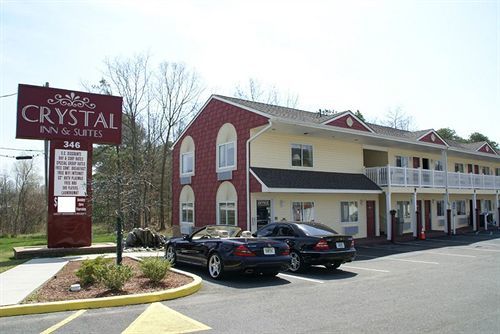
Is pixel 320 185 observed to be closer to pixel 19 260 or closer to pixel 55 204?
pixel 55 204

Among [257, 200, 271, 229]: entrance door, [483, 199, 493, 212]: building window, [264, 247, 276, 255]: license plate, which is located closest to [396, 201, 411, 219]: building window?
[257, 200, 271, 229]: entrance door

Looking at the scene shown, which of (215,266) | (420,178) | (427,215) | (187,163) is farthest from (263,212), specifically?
(427,215)

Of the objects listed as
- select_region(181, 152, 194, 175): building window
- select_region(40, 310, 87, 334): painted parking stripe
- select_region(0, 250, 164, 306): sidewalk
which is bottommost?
select_region(40, 310, 87, 334): painted parking stripe

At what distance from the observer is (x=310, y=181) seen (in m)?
20.3

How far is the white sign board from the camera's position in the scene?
14781mm

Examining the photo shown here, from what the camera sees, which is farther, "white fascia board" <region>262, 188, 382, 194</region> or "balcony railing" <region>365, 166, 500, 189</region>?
"balcony railing" <region>365, 166, 500, 189</region>

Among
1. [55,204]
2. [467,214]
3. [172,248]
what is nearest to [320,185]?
[172,248]

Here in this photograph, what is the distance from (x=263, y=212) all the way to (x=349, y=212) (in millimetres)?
6074

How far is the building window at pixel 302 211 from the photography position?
20719 millimetres

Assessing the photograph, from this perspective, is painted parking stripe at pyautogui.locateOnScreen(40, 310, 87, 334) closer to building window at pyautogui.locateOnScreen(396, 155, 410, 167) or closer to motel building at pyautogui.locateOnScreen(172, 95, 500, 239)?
motel building at pyautogui.locateOnScreen(172, 95, 500, 239)

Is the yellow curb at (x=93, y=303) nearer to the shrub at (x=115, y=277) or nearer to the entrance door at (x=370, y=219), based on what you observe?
the shrub at (x=115, y=277)

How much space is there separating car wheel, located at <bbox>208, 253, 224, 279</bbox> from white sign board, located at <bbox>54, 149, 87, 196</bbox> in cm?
647

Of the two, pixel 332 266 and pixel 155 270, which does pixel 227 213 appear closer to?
pixel 332 266

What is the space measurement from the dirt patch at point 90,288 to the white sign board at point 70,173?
5047 millimetres
